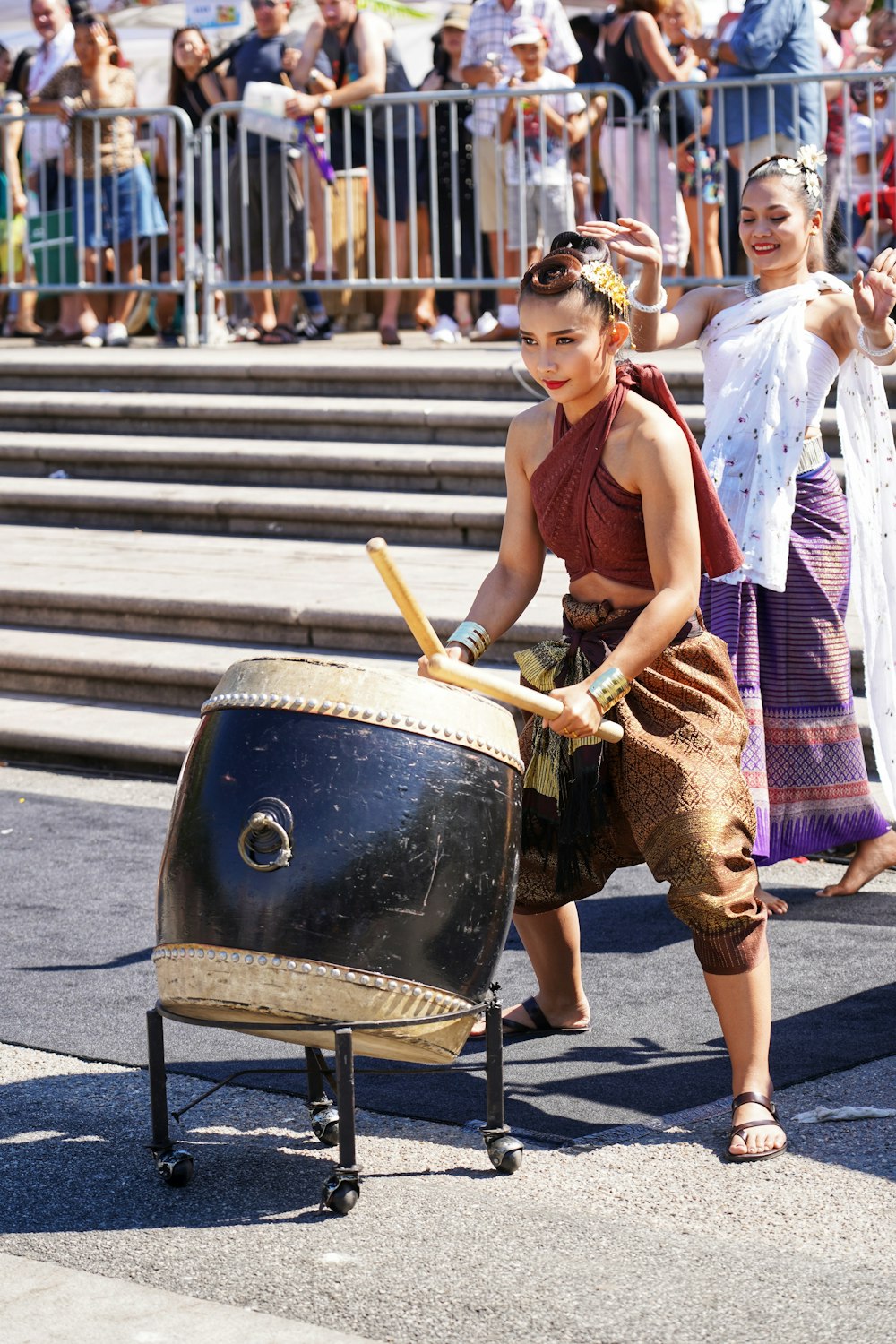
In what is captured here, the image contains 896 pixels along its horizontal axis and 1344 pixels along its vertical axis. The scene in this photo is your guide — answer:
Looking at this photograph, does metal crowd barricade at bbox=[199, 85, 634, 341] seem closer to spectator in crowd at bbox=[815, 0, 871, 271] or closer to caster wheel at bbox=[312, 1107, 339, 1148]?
spectator in crowd at bbox=[815, 0, 871, 271]

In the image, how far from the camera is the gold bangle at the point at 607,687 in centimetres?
381

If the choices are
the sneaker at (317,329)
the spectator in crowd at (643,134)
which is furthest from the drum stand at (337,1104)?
the sneaker at (317,329)

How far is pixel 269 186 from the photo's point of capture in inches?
487

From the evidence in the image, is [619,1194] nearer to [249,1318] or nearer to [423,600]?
[249,1318]

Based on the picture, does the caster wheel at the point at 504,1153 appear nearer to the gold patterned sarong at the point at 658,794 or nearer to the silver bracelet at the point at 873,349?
the gold patterned sarong at the point at 658,794

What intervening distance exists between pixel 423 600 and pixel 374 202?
18.3 ft

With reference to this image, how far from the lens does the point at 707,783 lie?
4031 millimetres

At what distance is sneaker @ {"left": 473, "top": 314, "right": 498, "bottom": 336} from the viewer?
39.8ft

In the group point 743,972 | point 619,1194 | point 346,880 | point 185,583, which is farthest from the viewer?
point 185,583

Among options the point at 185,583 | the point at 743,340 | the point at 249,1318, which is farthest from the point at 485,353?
the point at 249,1318

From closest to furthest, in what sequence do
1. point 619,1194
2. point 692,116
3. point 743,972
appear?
point 619,1194 < point 743,972 < point 692,116

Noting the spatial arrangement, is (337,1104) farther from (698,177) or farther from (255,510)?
(698,177)

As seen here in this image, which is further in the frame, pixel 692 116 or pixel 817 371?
pixel 692 116

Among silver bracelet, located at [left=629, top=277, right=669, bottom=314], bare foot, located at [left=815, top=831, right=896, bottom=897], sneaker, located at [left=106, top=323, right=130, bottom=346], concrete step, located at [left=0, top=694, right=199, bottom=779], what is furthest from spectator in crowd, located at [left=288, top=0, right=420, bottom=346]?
silver bracelet, located at [left=629, top=277, right=669, bottom=314]
